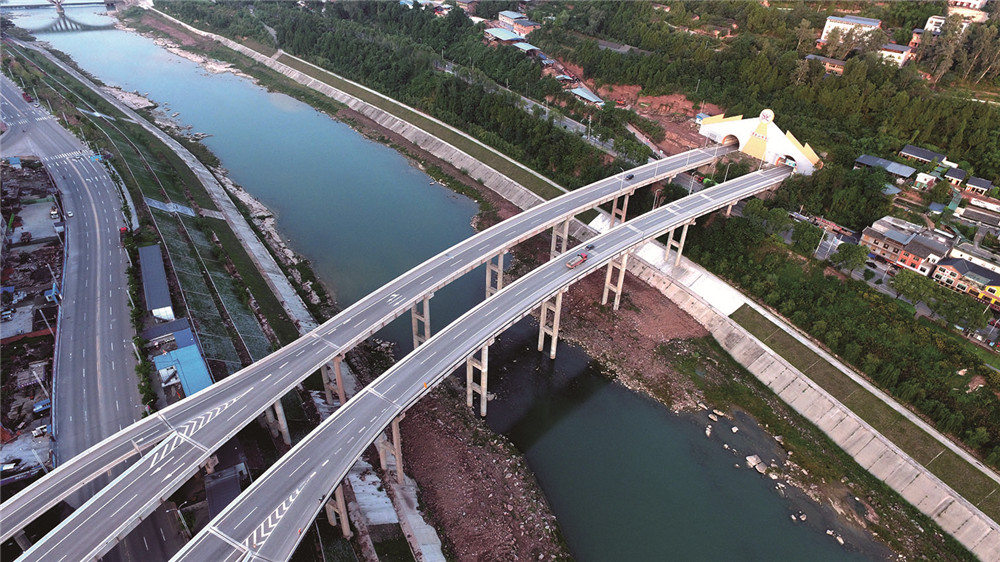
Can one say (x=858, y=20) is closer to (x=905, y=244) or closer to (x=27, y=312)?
(x=905, y=244)

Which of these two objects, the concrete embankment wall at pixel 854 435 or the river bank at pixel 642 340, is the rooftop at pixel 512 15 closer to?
the river bank at pixel 642 340

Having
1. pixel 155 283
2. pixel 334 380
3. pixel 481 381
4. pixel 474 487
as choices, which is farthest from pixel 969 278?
pixel 155 283

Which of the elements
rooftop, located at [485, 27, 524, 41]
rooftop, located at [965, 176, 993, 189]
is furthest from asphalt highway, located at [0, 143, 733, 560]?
rooftop, located at [485, 27, 524, 41]

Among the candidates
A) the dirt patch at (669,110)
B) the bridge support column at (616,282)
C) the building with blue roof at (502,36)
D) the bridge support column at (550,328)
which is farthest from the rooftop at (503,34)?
the bridge support column at (550,328)

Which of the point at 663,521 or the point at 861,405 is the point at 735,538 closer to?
the point at 663,521

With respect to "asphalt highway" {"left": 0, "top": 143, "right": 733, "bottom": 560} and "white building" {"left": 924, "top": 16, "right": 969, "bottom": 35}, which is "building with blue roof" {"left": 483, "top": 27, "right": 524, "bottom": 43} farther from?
"asphalt highway" {"left": 0, "top": 143, "right": 733, "bottom": 560}

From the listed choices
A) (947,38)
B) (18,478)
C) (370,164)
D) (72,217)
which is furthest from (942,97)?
(72,217)

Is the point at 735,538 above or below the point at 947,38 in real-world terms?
below
